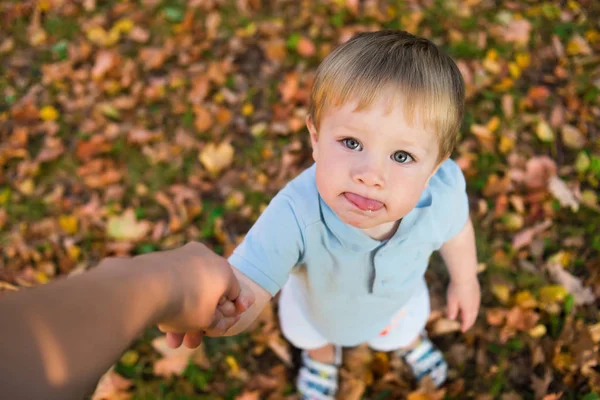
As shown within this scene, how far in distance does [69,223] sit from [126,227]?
1.22ft

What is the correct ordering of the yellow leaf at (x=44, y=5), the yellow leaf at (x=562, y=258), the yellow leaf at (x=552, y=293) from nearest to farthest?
the yellow leaf at (x=552, y=293)
the yellow leaf at (x=562, y=258)
the yellow leaf at (x=44, y=5)

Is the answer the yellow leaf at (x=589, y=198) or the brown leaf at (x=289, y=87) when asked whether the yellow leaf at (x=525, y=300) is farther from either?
the brown leaf at (x=289, y=87)

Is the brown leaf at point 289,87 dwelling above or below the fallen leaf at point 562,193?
above

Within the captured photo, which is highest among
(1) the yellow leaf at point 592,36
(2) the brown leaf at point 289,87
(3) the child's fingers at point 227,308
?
(3) the child's fingers at point 227,308

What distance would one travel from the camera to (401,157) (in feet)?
4.35

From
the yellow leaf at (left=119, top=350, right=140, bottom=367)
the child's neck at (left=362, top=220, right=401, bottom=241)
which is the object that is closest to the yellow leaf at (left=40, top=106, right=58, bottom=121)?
the yellow leaf at (left=119, top=350, right=140, bottom=367)

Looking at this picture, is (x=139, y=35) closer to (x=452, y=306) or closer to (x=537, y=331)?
(x=452, y=306)

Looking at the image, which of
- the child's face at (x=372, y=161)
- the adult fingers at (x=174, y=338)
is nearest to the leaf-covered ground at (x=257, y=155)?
the adult fingers at (x=174, y=338)

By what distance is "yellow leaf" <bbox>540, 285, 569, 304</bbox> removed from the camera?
97.7 inches

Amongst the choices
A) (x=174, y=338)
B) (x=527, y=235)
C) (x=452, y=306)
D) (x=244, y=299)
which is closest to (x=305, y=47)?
(x=527, y=235)

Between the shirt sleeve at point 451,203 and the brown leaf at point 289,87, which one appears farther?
the brown leaf at point 289,87

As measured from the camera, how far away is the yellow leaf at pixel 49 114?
364 cm

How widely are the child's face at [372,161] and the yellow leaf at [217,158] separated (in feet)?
6.20

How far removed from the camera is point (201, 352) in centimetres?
253
